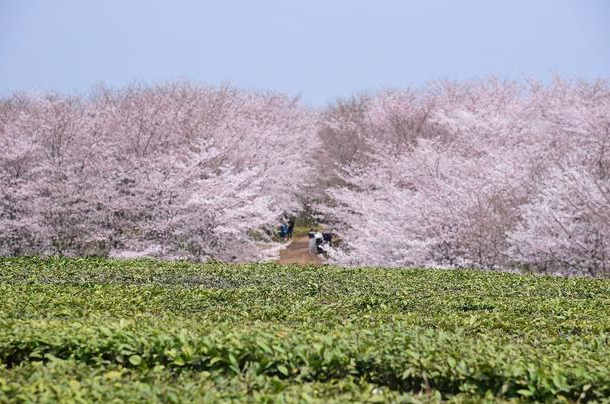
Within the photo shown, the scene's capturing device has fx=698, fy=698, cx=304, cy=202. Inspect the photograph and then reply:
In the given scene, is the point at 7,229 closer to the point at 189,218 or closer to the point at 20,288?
the point at 189,218

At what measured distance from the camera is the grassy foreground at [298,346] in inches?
211

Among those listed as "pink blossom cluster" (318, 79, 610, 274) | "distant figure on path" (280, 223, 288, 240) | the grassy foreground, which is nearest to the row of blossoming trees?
"pink blossom cluster" (318, 79, 610, 274)

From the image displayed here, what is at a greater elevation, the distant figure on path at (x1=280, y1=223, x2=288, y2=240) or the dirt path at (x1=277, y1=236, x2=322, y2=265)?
the distant figure on path at (x1=280, y1=223, x2=288, y2=240)

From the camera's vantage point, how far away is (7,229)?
78.3ft

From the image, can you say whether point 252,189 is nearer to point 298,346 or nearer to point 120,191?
point 120,191

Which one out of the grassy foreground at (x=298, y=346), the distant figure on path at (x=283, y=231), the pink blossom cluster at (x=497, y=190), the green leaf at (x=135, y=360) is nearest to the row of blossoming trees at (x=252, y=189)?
the pink blossom cluster at (x=497, y=190)

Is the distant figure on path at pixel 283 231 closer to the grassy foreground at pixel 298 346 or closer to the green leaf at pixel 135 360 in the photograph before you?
the grassy foreground at pixel 298 346

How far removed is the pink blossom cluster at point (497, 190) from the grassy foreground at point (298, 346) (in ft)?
29.9

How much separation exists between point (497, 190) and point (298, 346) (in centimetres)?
1770

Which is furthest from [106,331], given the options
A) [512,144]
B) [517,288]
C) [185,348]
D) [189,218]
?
[512,144]

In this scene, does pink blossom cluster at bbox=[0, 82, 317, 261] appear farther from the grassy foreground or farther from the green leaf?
the green leaf

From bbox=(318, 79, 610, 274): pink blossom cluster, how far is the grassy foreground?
29.9ft

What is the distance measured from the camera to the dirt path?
33562 mm

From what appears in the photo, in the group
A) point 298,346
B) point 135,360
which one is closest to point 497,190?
point 298,346
